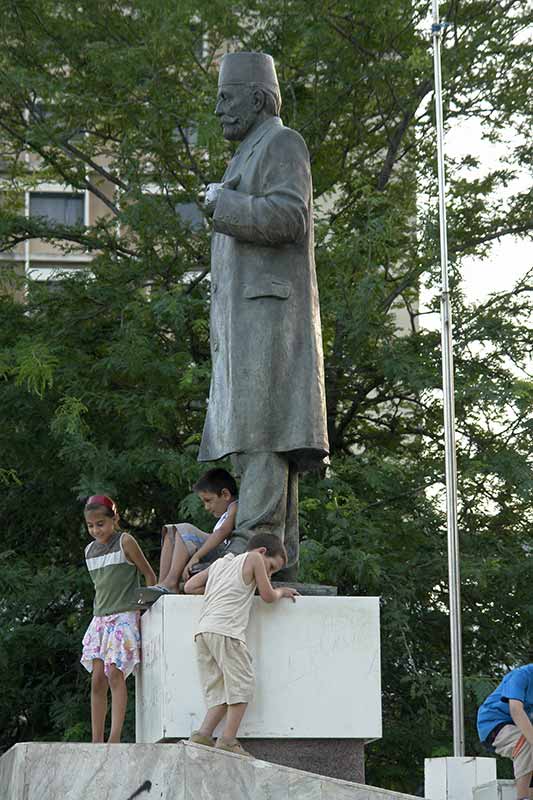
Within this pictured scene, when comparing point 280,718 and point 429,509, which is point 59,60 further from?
point 280,718

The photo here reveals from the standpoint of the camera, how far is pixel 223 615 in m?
7.66

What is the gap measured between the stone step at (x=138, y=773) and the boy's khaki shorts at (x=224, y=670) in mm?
1039

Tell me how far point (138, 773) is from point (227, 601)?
1.33 metres

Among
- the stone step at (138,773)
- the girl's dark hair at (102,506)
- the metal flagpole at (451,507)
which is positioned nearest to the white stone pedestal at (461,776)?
the metal flagpole at (451,507)

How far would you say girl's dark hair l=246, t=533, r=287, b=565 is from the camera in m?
8.00

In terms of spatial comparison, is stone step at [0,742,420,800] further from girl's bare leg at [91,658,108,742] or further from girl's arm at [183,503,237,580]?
girl's bare leg at [91,658,108,742]

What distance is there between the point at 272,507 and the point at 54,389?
8.99 m

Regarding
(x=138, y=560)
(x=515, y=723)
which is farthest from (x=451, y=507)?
(x=138, y=560)

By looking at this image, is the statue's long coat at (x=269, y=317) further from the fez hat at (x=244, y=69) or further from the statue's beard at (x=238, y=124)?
the fez hat at (x=244, y=69)

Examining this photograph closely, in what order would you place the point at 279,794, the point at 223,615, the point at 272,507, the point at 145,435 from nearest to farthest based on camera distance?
1. the point at 279,794
2. the point at 223,615
3. the point at 272,507
4. the point at 145,435

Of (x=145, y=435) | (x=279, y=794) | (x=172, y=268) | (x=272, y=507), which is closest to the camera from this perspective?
(x=279, y=794)

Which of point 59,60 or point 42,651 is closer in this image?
point 42,651

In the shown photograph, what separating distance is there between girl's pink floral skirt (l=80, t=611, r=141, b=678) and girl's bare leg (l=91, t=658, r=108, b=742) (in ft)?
0.30

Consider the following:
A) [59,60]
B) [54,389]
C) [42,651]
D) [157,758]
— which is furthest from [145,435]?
[157,758]
